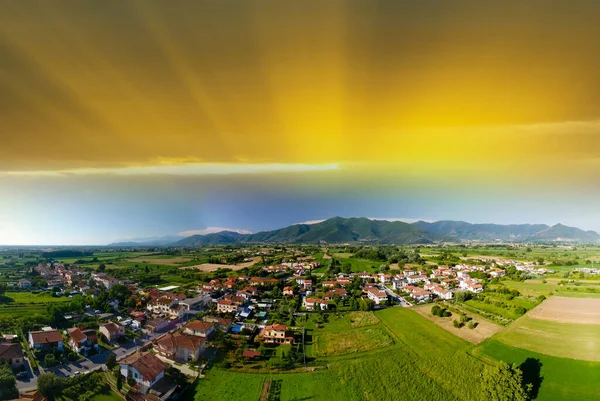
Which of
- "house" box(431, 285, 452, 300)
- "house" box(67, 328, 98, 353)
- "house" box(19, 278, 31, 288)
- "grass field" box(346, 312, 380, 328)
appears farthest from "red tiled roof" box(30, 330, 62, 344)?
"house" box(431, 285, 452, 300)

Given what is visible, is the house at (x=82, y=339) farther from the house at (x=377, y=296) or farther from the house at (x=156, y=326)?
the house at (x=377, y=296)

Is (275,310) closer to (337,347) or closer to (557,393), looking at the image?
(337,347)

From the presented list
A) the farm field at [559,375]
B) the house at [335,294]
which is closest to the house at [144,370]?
the farm field at [559,375]

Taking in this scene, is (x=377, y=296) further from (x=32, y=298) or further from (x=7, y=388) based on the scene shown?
(x=32, y=298)

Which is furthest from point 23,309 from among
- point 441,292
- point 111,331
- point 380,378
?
point 441,292

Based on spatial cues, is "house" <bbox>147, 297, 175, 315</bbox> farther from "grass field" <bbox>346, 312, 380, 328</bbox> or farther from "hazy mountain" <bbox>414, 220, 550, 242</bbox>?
"hazy mountain" <bbox>414, 220, 550, 242</bbox>
